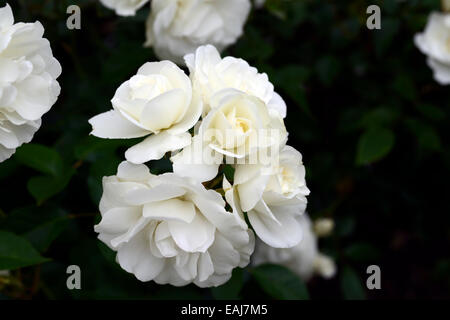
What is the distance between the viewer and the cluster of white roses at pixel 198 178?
0.75 meters

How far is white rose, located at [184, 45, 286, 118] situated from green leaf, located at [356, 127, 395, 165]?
809 mm

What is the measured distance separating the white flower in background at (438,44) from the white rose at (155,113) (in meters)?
1.12

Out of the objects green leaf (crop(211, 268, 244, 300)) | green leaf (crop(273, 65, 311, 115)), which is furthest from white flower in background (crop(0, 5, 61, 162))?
green leaf (crop(273, 65, 311, 115))

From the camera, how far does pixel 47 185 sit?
3.59ft

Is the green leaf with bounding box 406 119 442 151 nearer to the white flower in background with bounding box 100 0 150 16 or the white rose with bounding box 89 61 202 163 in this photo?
the white flower in background with bounding box 100 0 150 16

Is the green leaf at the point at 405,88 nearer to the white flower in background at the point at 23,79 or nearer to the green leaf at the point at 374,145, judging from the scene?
the green leaf at the point at 374,145

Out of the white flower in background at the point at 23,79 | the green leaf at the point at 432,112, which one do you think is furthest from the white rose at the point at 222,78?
the green leaf at the point at 432,112

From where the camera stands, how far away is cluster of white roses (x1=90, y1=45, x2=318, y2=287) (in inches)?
29.6

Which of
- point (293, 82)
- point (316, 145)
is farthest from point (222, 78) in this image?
point (316, 145)
